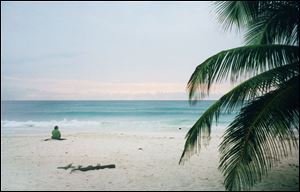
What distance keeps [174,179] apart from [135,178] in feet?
2.73

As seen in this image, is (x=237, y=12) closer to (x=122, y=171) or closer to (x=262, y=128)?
(x=262, y=128)

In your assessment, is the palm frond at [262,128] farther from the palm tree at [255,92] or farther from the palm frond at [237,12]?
the palm frond at [237,12]

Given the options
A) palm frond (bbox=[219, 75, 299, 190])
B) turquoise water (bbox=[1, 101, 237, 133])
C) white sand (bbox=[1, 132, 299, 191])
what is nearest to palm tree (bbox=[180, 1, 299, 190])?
palm frond (bbox=[219, 75, 299, 190])

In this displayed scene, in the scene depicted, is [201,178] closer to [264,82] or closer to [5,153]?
[264,82]

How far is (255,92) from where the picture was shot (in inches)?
184

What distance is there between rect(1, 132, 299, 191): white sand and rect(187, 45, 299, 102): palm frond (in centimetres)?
226

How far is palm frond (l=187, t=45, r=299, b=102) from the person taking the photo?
4.57 m

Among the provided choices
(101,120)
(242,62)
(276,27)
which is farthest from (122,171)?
(101,120)

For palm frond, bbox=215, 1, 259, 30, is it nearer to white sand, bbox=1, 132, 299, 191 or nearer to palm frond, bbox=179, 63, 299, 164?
palm frond, bbox=179, 63, 299, 164

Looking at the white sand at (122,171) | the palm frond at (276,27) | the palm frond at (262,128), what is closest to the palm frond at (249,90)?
the palm frond at (262,128)

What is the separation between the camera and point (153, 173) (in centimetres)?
693

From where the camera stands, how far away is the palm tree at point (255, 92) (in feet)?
14.1

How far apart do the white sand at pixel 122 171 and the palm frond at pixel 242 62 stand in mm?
2260

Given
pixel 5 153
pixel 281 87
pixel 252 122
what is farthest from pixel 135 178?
pixel 5 153
